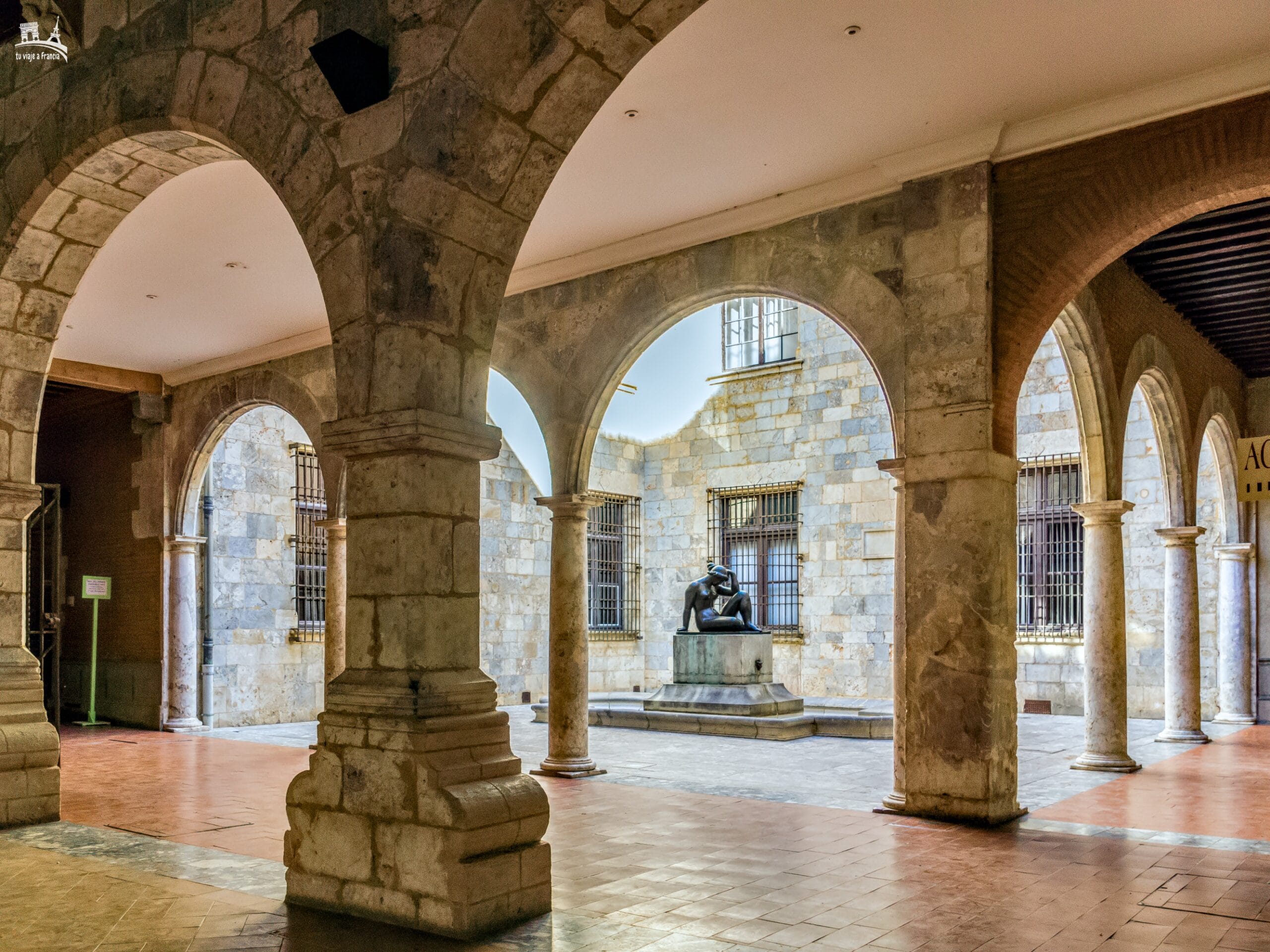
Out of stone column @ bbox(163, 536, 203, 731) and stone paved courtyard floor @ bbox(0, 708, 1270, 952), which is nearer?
stone paved courtyard floor @ bbox(0, 708, 1270, 952)

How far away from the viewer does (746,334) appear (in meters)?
15.4

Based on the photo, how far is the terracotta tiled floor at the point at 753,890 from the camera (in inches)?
147

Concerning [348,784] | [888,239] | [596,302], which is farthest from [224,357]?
[348,784]

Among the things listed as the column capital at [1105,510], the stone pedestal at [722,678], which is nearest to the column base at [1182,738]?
the column capital at [1105,510]

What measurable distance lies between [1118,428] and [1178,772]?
2580 millimetres

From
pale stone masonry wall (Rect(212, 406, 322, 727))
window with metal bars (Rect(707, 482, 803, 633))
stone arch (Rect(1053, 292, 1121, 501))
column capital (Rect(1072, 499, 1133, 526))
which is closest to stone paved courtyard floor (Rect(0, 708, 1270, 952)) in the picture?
column capital (Rect(1072, 499, 1133, 526))

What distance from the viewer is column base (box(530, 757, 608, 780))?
7.88 metres

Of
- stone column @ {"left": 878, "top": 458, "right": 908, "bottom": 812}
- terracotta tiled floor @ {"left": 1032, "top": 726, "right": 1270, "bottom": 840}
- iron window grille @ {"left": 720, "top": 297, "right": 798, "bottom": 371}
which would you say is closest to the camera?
terracotta tiled floor @ {"left": 1032, "top": 726, "right": 1270, "bottom": 840}

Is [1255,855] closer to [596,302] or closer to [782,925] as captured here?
[782,925]

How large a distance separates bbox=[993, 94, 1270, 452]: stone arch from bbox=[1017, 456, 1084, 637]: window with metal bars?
6737mm

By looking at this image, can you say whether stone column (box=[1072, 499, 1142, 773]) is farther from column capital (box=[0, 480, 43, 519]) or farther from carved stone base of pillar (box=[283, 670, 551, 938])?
column capital (box=[0, 480, 43, 519])

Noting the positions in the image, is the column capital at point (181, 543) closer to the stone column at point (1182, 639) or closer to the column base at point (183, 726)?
the column base at point (183, 726)

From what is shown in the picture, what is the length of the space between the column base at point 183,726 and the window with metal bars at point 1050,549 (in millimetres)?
9166

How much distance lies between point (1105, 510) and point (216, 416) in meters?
8.69
